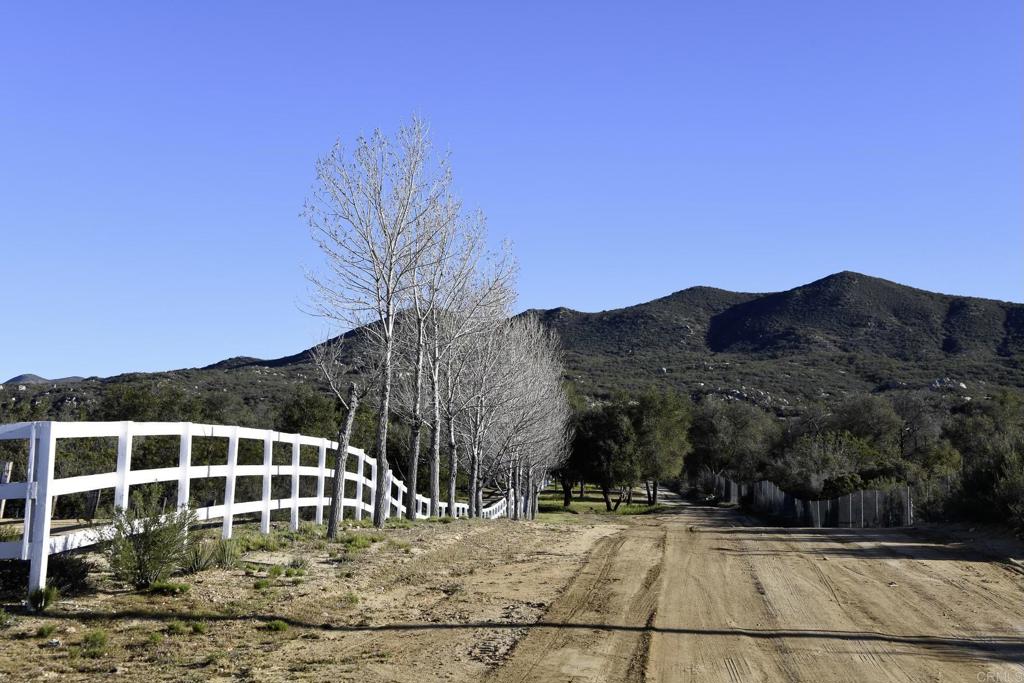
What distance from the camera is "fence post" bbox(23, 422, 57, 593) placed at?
752cm

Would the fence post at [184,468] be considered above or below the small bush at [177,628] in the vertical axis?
above

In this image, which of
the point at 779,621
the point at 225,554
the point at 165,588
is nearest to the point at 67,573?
the point at 165,588

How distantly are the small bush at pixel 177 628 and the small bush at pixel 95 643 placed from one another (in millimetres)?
507

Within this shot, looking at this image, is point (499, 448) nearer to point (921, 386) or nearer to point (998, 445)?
point (998, 445)

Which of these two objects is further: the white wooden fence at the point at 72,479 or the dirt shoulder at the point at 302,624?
the white wooden fence at the point at 72,479

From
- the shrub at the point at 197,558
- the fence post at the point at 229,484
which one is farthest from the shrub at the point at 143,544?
the fence post at the point at 229,484

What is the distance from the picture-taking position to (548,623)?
8570 millimetres

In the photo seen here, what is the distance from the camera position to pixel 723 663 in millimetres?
7094

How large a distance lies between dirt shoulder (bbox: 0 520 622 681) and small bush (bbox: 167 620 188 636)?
1 centimetres

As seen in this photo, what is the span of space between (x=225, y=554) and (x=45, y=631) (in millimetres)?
3168

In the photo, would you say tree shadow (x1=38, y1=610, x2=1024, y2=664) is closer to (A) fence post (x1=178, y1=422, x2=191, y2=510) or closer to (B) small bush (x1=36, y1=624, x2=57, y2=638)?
(B) small bush (x1=36, y1=624, x2=57, y2=638)

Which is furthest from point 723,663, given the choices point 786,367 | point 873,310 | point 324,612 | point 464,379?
point 873,310

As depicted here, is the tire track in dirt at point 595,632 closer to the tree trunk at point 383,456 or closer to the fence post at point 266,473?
the fence post at point 266,473

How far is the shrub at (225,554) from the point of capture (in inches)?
399
